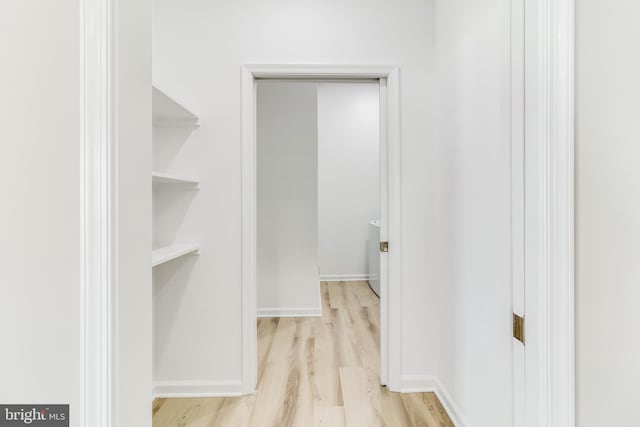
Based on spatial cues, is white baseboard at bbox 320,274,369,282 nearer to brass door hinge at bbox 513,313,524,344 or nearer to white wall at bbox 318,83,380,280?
white wall at bbox 318,83,380,280

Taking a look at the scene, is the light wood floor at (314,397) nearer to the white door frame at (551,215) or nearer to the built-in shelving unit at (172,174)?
the built-in shelving unit at (172,174)

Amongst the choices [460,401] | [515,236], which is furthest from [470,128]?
[460,401]

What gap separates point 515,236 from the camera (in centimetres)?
100

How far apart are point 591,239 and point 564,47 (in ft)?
1.47

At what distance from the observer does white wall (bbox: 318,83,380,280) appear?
5164 mm

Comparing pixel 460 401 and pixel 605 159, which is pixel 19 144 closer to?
pixel 605 159

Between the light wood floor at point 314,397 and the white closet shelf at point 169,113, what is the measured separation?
173 centimetres

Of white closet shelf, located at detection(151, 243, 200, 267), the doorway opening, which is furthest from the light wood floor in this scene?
white closet shelf, located at detection(151, 243, 200, 267)

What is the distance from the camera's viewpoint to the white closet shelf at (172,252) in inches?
63.1

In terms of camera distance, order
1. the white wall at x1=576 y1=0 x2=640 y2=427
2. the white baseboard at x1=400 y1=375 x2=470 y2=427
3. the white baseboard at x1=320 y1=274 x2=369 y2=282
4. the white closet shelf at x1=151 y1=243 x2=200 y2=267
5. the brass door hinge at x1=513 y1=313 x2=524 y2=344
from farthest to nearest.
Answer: the white baseboard at x1=320 y1=274 x2=369 y2=282 → the white baseboard at x1=400 y1=375 x2=470 y2=427 → the white closet shelf at x1=151 y1=243 x2=200 y2=267 → the brass door hinge at x1=513 y1=313 x2=524 y2=344 → the white wall at x1=576 y1=0 x2=640 y2=427

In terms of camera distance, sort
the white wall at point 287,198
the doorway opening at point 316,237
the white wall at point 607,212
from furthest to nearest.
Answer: the white wall at point 287,198 < the doorway opening at point 316,237 < the white wall at point 607,212

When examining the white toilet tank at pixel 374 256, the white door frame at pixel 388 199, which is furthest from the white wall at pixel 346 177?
the white door frame at pixel 388 199

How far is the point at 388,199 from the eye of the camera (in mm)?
2119

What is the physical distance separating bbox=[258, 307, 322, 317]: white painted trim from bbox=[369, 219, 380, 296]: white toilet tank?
1.13 m
